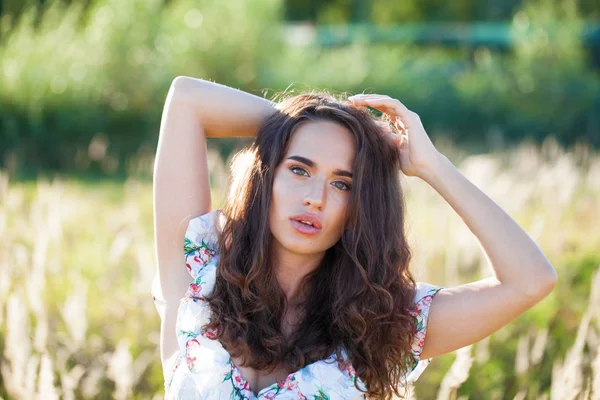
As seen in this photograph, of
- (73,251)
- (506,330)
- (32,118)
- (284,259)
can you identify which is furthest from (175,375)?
(32,118)

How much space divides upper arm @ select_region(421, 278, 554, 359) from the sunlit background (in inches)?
6.0

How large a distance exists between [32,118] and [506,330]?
7096 millimetres

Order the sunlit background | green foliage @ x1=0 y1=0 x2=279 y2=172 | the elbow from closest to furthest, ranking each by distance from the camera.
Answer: the elbow < the sunlit background < green foliage @ x1=0 y1=0 x2=279 y2=172

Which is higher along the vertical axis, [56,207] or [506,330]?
[56,207]

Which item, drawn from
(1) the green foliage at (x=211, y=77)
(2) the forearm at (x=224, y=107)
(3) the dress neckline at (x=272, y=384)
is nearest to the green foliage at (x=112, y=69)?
(1) the green foliage at (x=211, y=77)

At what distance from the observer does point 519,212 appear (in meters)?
5.88

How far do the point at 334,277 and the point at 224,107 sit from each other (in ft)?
1.95

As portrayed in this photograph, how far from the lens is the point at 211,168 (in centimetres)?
588

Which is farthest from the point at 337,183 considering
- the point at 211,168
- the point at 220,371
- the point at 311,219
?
the point at 211,168

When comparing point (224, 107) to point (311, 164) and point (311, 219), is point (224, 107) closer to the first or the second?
point (311, 164)

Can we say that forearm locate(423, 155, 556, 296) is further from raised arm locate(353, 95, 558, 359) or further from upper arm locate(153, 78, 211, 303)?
upper arm locate(153, 78, 211, 303)

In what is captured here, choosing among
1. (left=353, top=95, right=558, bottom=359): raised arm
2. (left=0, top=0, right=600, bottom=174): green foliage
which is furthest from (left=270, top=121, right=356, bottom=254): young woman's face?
(left=0, top=0, right=600, bottom=174): green foliage

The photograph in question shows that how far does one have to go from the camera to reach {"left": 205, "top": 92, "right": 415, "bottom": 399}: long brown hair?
2094 mm

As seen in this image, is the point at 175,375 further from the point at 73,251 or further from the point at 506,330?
the point at 73,251
